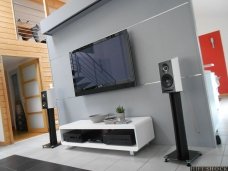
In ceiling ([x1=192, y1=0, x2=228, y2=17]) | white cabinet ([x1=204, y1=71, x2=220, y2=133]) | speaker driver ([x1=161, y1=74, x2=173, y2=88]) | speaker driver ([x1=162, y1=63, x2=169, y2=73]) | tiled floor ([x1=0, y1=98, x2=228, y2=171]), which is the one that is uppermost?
ceiling ([x1=192, y1=0, x2=228, y2=17])

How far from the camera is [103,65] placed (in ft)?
9.88

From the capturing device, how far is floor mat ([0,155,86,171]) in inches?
96.3

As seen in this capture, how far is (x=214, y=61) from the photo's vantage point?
21.5 ft

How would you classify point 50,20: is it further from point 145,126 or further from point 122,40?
point 145,126

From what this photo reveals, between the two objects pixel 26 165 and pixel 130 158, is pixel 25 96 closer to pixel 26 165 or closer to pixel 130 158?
pixel 26 165

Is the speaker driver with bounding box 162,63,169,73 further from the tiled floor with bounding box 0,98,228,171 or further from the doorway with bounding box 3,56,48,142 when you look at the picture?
the doorway with bounding box 3,56,48,142

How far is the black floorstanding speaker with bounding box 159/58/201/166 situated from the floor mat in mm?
1123

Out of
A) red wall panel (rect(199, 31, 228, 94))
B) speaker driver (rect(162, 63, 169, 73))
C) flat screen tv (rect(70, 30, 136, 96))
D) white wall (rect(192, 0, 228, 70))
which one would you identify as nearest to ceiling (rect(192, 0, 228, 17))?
white wall (rect(192, 0, 228, 70))

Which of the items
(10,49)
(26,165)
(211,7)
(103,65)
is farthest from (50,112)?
(211,7)

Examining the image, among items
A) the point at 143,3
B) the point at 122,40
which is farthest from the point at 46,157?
the point at 143,3

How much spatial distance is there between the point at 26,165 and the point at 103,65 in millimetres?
1698

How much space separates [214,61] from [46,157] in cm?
578

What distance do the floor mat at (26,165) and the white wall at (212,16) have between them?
15.7 ft

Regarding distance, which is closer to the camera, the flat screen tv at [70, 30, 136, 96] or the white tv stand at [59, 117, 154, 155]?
the white tv stand at [59, 117, 154, 155]
